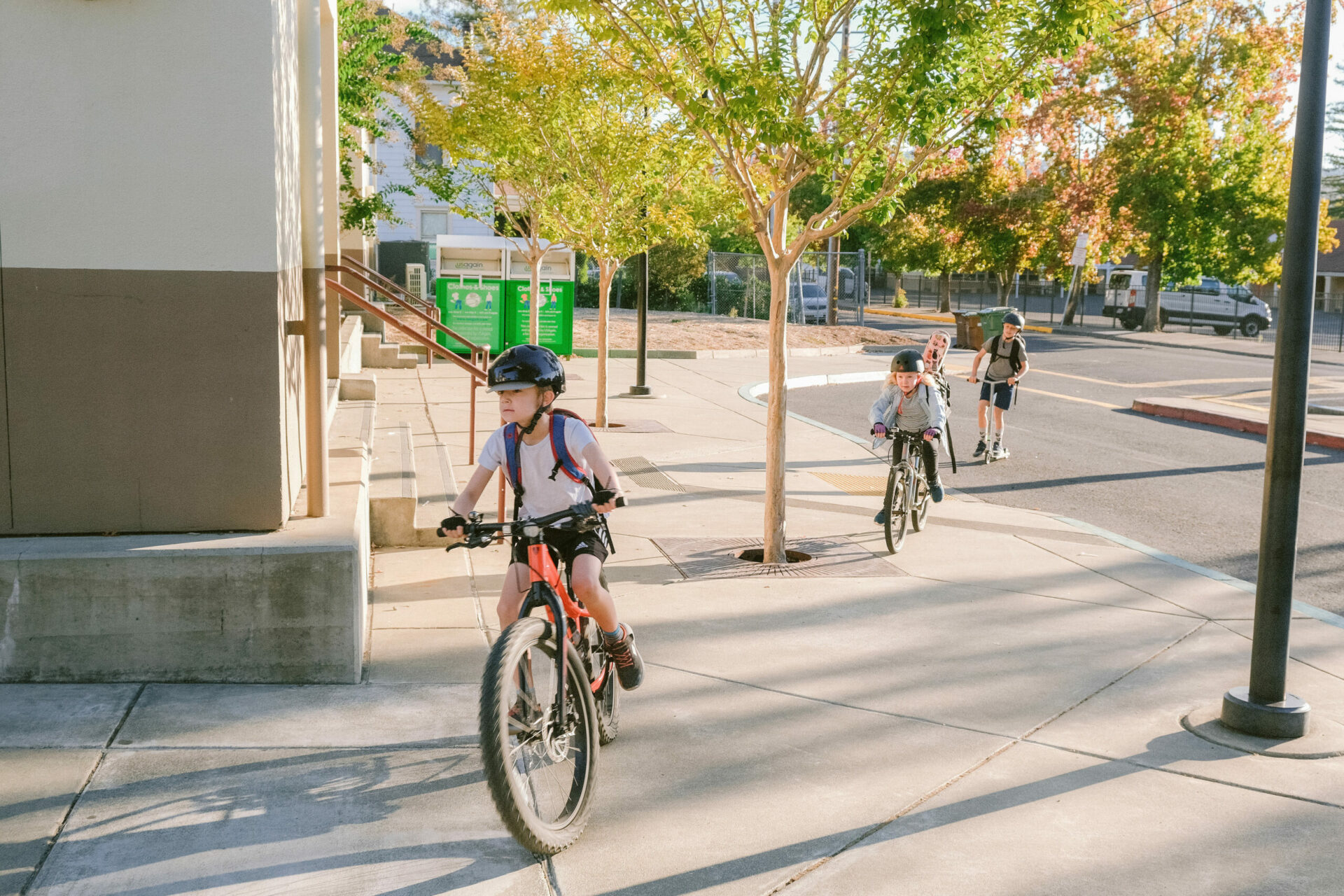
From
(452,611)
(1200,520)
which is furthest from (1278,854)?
(1200,520)

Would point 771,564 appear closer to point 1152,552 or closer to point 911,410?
point 911,410

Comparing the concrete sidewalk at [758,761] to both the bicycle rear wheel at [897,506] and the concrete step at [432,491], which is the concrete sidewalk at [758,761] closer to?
the concrete step at [432,491]

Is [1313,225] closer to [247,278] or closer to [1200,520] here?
[247,278]

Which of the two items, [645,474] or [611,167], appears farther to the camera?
[611,167]

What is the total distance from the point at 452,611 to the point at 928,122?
4.39 m

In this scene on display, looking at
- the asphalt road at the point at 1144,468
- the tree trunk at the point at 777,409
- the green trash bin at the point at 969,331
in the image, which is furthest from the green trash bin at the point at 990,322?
the tree trunk at the point at 777,409

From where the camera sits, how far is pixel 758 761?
501 cm

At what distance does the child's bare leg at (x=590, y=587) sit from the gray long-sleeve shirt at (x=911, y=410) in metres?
4.94

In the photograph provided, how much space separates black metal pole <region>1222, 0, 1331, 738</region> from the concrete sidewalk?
0.31 metres

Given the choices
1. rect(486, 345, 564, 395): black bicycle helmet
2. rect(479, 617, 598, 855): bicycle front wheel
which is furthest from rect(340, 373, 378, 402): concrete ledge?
rect(479, 617, 598, 855): bicycle front wheel

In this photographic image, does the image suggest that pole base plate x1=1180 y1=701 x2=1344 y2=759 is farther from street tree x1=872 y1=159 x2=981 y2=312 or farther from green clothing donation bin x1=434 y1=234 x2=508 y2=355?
street tree x1=872 y1=159 x2=981 y2=312

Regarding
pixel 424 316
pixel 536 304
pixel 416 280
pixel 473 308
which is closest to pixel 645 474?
pixel 424 316

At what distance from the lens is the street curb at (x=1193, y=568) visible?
25.5 feet

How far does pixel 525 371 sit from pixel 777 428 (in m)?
4.39
